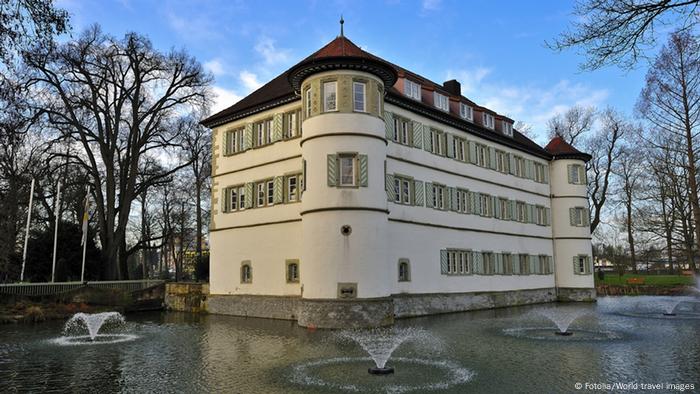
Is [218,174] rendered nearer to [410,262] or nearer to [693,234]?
[410,262]

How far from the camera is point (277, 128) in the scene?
26.0m

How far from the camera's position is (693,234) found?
3192 cm

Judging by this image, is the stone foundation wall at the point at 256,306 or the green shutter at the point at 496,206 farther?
the green shutter at the point at 496,206

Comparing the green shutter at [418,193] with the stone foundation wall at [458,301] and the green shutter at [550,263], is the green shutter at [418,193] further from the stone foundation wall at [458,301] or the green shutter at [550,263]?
the green shutter at [550,263]

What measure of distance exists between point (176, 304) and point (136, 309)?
6.53 feet

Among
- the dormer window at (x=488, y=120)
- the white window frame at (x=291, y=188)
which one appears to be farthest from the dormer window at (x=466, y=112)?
the white window frame at (x=291, y=188)

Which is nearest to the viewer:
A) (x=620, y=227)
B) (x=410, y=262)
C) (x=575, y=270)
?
(x=410, y=262)

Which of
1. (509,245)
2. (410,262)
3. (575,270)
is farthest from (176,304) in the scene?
(575,270)

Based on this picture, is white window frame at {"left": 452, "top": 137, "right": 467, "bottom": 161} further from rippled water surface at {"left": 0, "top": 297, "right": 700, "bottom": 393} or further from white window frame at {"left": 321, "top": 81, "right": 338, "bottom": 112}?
rippled water surface at {"left": 0, "top": 297, "right": 700, "bottom": 393}

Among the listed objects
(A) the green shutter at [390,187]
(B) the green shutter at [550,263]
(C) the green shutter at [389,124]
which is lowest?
(B) the green shutter at [550,263]

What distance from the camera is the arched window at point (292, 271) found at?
24281 mm

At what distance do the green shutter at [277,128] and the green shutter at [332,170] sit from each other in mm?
5300

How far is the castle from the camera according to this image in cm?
2091

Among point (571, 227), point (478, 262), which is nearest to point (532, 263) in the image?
point (571, 227)
